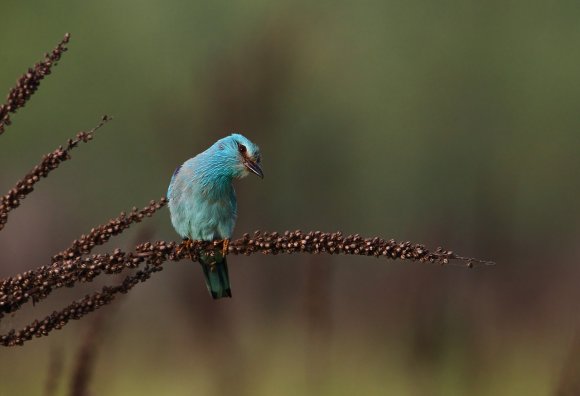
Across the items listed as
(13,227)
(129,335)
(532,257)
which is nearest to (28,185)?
(532,257)

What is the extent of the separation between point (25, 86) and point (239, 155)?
9.66 ft

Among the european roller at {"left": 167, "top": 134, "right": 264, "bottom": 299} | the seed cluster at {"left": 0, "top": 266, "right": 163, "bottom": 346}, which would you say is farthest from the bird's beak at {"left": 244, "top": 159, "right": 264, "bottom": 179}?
the seed cluster at {"left": 0, "top": 266, "right": 163, "bottom": 346}

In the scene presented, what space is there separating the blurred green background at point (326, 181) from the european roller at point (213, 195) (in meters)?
0.16

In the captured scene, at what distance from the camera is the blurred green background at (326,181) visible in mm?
5215

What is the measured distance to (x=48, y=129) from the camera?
2972 cm

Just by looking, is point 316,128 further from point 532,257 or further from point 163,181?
point 163,181

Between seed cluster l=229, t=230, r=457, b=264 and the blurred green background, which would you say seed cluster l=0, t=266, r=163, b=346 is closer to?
the blurred green background

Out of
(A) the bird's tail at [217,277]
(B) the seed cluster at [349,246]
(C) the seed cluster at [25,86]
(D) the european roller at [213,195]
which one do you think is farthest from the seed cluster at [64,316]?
(A) the bird's tail at [217,277]

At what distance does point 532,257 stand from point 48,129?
2037 cm

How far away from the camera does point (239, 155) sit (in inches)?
223

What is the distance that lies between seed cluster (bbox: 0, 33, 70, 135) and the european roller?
2.76 meters

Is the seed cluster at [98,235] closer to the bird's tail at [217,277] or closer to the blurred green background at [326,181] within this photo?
the blurred green background at [326,181]

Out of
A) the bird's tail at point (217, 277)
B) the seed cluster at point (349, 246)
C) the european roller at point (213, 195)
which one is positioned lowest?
the seed cluster at point (349, 246)

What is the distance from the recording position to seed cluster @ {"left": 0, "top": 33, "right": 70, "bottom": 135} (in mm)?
2727
